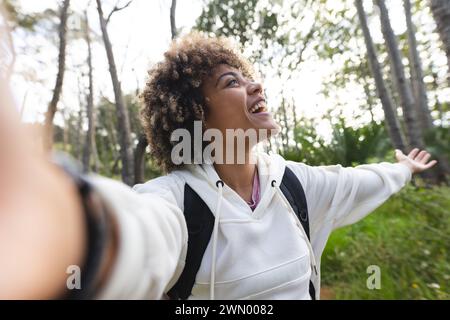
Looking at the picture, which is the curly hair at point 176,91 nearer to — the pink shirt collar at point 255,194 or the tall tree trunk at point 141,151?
the pink shirt collar at point 255,194

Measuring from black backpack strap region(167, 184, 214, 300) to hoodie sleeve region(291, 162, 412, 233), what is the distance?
0.55m

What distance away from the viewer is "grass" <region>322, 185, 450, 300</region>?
8.84ft

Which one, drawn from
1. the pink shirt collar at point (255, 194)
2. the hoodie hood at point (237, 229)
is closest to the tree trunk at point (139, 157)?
the pink shirt collar at point (255, 194)

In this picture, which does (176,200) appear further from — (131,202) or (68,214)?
(68,214)

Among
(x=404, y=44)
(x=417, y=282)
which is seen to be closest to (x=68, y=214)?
(x=417, y=282)

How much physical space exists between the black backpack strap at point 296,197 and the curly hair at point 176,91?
1.70ft

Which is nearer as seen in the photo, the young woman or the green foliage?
the young woman

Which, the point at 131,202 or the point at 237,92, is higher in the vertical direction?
the point at 237,92

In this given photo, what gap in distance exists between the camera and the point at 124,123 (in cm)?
795

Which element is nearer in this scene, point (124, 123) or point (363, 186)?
point (363, 186)

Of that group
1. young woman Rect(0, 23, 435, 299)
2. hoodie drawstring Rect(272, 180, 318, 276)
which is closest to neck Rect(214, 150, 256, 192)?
young woman Rect(0, 23, 435, 299)

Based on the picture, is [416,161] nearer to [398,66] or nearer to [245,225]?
[245,225]

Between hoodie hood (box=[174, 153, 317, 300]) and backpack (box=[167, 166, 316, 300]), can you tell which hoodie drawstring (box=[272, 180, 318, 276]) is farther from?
backpack (box=[167, 166, 316, 300])

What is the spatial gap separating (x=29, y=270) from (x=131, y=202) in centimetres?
22
